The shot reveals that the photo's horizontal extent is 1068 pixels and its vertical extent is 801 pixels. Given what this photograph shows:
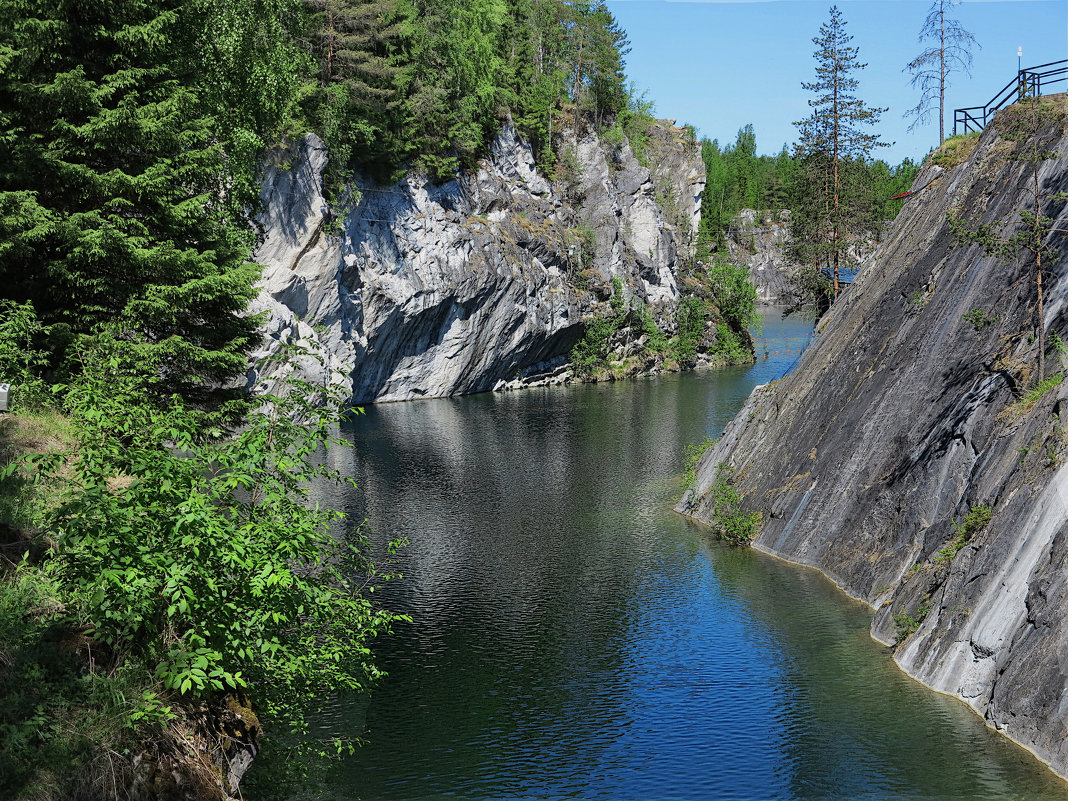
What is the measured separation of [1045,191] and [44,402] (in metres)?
25.9

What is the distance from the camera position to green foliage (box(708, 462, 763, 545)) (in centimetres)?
3178

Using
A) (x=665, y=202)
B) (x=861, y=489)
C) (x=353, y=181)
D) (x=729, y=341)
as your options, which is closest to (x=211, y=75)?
(x=861, y=489)

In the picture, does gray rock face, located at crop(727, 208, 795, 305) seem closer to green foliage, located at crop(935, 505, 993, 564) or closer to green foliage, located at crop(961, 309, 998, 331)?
green foliage, located at crop(961, 309, 998, 331)

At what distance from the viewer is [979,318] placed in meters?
23.9

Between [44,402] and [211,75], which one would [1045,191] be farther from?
[44,402]

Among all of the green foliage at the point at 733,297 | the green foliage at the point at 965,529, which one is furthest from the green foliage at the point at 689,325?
the green foliage at the point at 965,529

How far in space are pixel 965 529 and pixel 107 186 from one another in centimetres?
2135

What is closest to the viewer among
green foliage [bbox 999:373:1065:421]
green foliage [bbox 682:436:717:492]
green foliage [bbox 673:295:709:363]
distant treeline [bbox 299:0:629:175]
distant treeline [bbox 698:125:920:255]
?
green foliage [bbox 999:373:1065:421]

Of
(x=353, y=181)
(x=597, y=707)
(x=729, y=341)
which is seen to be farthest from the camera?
(x=729, y=341)

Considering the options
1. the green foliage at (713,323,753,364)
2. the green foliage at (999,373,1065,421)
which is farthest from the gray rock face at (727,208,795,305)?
the green foliage at (999,373,1065,421)

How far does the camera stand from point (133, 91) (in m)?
18.7

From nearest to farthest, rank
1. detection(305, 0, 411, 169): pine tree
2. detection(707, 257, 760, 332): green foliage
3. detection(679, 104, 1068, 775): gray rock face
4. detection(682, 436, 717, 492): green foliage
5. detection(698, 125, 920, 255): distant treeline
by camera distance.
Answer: detection(679, 104, 1068, 775): gray rock face → detection(682, 436, 717, 492): green foliage → detection(305, 0, 411, 169): pine tree → detection(707, 257, 760, 332): green foliage → detection(698, 125, 920, 255): distant treeline

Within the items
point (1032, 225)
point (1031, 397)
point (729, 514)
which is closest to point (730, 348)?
point (729, 514)

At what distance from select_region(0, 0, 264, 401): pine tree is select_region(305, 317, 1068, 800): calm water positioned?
9.49 m
